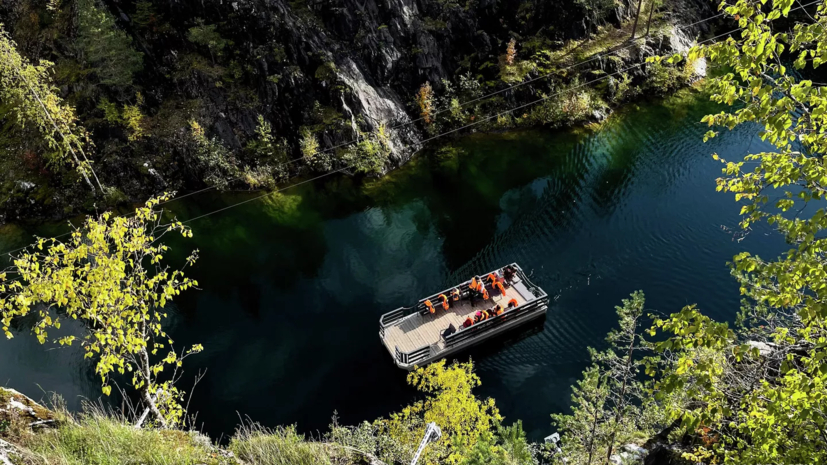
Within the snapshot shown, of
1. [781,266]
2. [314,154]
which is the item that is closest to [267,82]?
[314,154]

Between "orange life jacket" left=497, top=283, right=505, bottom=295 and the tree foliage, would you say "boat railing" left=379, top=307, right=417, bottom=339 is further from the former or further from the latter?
the tree foliage

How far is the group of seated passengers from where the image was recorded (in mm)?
26062

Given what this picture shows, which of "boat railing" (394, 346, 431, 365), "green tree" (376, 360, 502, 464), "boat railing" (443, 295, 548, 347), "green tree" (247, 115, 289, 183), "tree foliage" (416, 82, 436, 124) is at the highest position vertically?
"tree foliage" (416, 82, 436, 124)

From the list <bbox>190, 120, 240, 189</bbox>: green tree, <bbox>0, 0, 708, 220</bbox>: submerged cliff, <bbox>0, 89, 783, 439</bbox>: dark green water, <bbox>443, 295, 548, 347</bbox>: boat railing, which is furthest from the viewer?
<bbox>190, 120, 240, 189</bbox>: green tree

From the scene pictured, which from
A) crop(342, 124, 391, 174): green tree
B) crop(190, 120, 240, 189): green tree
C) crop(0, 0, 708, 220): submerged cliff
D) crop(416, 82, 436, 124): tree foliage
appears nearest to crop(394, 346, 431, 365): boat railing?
crop(342, 124, 391, 174): green tree

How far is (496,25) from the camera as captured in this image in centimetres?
4828

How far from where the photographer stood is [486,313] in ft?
85.9

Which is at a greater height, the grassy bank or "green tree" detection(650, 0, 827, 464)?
"green tree" detection(650, 0, 827, 464)

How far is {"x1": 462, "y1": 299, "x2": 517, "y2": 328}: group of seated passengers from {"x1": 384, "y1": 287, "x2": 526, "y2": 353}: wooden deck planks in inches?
28.7

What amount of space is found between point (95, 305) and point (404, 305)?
1895 cm

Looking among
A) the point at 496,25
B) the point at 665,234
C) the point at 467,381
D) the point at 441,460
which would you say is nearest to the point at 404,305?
the point at 467,381

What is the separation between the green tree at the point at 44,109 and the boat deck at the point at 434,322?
27625 millimetres

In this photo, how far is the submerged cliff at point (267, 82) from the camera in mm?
38875

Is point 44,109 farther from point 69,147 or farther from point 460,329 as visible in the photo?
point 460,329
